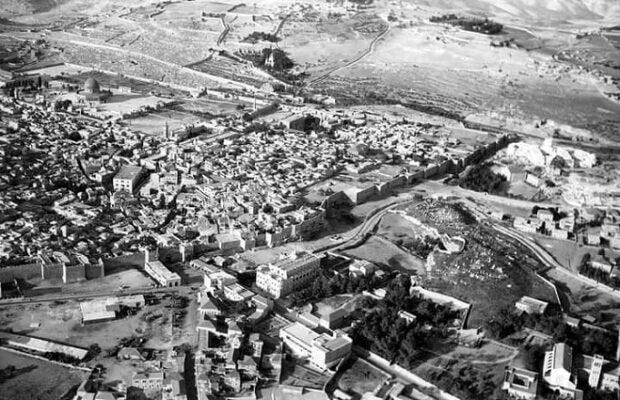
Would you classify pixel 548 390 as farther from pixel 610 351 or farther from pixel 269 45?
pixel 269 45

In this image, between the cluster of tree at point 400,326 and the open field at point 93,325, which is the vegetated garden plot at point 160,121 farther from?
the cluster of tree at point 400,326

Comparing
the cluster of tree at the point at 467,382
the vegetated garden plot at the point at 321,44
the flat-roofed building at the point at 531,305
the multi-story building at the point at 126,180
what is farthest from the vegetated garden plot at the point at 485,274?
the vegetated garden plot at the point at 321,44

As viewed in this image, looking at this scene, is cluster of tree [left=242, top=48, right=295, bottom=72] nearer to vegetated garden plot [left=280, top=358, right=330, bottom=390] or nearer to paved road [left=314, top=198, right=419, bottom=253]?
paved road [left=314, top=198, right=419, bottom=253]

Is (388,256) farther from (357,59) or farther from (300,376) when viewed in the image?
(357,59)

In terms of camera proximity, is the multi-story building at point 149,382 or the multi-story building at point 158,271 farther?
the multi-story building at point 158,271

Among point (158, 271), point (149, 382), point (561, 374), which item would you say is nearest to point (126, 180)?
point (158, 271)

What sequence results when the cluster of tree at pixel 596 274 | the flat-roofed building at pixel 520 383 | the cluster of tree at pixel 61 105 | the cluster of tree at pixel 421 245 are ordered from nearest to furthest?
1. the flat-roofed building at pixel 520 383
2. the cluster of tree at pixel 596 274
3. the cluster of tree at pixel 421 245
4. the cluster of tree at pixel 61 105

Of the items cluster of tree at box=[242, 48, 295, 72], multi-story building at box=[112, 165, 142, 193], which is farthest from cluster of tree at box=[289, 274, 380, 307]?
cluster of tree at box=[242, 48, 295, 72]
